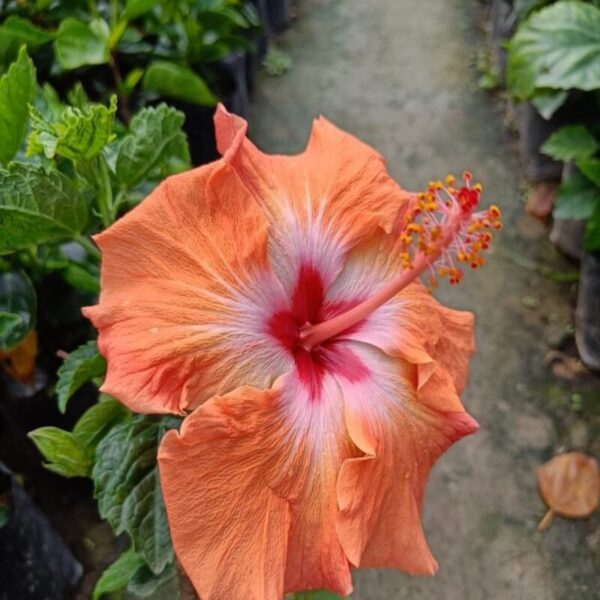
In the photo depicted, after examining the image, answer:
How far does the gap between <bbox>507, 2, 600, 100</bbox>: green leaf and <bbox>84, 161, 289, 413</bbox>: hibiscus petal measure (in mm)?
1434

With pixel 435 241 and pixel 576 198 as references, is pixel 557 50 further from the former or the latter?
pixel 435 241

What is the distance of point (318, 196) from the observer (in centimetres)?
100

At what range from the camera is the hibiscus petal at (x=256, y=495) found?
777mm

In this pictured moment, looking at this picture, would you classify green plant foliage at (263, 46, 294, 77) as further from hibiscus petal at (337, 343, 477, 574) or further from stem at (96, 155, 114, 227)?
hibiscus petal at (337, 343, 477, 574)

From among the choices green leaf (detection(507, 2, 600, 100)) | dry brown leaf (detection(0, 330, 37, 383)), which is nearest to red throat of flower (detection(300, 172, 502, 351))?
dry brown leaf (detection(0, 330, 37, 383))

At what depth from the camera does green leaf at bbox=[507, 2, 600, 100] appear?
2051 millimetres

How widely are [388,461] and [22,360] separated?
829mm

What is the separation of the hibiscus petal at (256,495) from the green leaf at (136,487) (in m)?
0.23

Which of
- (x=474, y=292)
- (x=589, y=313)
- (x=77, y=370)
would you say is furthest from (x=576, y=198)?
(x=77, y=370)

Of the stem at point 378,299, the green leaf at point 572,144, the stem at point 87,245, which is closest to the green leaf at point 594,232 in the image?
the green leaf at point 572,144

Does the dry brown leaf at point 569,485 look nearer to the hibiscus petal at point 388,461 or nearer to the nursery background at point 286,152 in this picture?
the nursery background at point 286,152

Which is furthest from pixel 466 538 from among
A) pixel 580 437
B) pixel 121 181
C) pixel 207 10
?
pixel 207 10

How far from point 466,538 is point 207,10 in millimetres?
1422

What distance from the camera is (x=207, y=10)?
2012 mm
